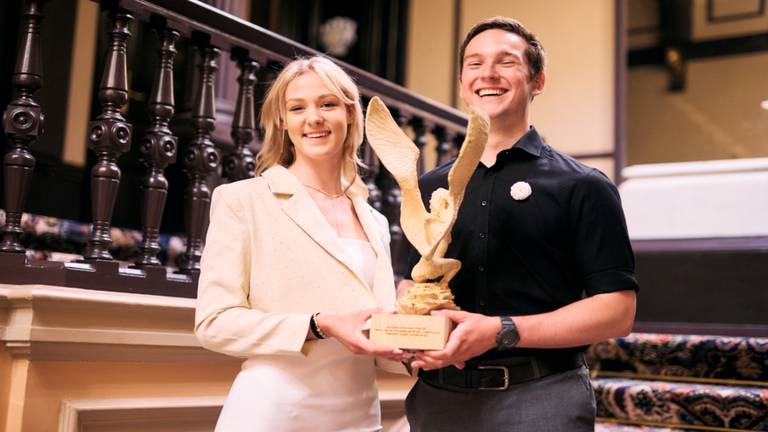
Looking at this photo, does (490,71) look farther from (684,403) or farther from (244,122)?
(684,403)

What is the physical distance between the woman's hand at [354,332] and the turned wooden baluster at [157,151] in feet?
3.04

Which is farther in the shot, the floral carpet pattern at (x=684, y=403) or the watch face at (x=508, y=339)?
the floral carpet pattern at (x=684, y=403)

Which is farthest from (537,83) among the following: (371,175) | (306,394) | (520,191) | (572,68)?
(572,68)

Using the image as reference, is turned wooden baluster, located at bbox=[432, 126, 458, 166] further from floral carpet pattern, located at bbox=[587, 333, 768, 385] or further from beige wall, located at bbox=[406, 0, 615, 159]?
beige wall, located at bbox=[406, 0, 615, 159]

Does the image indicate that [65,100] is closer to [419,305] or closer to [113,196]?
[113,196]

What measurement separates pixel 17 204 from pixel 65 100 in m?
→ 3.00

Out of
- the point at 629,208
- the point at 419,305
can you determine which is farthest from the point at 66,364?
the point at 629,208

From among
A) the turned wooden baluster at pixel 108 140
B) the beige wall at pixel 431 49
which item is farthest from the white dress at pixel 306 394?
the beige wall at pixel 431 49

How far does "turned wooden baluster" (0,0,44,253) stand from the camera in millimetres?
2037

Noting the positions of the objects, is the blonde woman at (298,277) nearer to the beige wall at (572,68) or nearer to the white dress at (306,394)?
the white dress at (306,394)

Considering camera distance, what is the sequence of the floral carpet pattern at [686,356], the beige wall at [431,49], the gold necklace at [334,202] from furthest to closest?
the beige wall at [431,49]
the floral carpet pattern at [686,356]
the gold necklace at [334,202]

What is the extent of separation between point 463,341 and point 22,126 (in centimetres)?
131

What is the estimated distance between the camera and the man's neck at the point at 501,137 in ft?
5.72

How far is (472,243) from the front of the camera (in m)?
1.70
